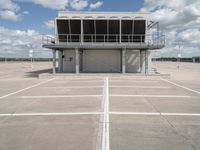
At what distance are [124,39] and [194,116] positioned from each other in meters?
21.3

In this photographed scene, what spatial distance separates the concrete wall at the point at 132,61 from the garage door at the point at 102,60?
3.28ft

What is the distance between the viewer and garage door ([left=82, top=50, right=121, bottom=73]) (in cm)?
3036

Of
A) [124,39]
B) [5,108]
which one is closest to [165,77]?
[124,39]

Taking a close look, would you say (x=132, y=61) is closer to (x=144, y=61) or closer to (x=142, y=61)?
(x=142, y=61)

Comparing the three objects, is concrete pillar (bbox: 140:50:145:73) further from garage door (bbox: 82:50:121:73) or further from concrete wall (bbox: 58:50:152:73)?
garage door (bbox: 82:50:121:73)

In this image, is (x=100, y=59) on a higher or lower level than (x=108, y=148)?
higher

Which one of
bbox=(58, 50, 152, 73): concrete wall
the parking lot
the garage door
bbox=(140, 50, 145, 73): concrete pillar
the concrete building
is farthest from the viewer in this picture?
the garage door

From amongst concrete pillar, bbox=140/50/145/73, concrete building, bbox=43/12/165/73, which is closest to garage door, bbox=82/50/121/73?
concrete building, bbox=43/12/165/73

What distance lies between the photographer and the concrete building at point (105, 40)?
27500mm

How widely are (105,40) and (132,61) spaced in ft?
12.5

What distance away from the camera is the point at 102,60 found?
100.0ft

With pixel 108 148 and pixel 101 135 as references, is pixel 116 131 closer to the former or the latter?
pixel 101 135

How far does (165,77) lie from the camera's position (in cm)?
2614

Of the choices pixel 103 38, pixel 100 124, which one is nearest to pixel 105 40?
pixel 103 38
